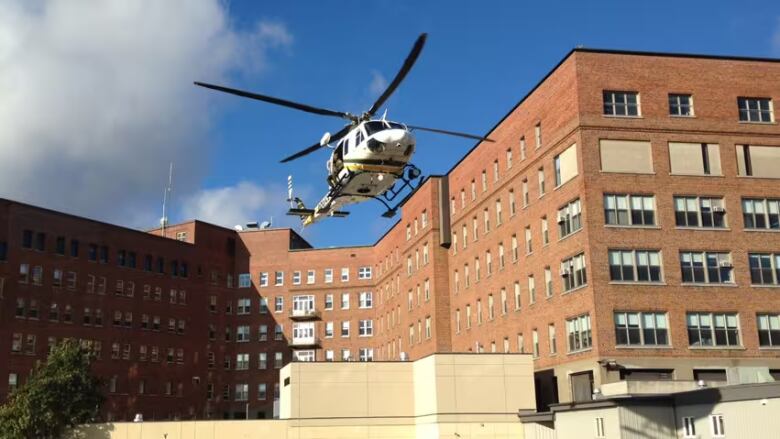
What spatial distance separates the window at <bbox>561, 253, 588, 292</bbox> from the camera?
49406 mm

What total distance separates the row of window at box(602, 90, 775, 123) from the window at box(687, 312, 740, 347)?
12.1m

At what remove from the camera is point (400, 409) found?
55.5 metres

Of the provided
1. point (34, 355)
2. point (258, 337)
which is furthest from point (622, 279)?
point (258, 337)

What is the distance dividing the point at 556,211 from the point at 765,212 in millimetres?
12187

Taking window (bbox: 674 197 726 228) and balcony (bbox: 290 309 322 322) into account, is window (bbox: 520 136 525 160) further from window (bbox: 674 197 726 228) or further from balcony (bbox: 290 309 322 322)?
balcony (bbox: 290 309 322 322)

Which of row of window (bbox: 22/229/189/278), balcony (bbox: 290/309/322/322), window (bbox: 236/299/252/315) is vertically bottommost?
balcony (bbox: 290/309/322/322)

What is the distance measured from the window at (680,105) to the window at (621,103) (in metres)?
→ 2.16

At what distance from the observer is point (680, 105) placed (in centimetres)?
5178

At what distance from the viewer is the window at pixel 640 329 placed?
4744cm

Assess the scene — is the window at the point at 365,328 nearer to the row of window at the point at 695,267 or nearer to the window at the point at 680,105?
the row of window at the point at 695,267

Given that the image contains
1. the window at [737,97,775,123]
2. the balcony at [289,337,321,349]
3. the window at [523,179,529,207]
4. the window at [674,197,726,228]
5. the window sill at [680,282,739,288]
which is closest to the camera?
the window sill at [680,282,739,288]

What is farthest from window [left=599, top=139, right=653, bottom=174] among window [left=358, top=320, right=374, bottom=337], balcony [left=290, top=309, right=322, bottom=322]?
balcony [left=290, top=309, right=322, bottom=322]

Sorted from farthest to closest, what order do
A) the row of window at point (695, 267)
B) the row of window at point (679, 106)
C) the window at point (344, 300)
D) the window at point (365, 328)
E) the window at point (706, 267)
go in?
the window at point (344, 300), the window at point (365, 328), the row of window at point (679, 106), the window at point (706, 267), the row of window at point (695, 267)

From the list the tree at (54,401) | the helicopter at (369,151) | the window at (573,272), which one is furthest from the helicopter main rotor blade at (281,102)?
the tree at (54,401)
